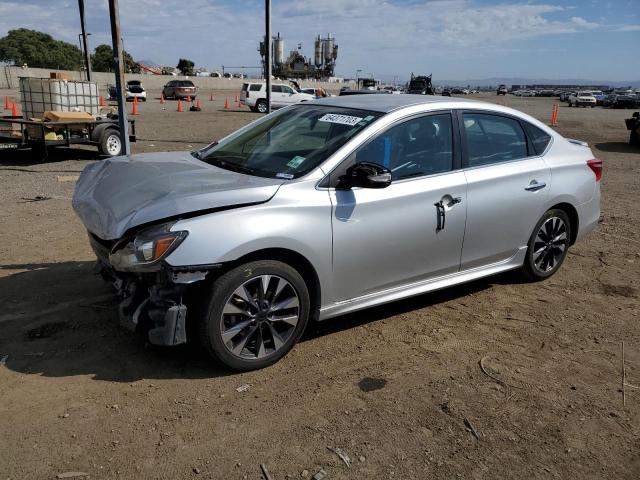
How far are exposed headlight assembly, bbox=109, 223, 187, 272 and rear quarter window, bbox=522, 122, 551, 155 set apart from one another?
3405 mm

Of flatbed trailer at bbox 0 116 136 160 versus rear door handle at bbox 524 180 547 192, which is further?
flatbed trailer at bbox 0 116 136 160

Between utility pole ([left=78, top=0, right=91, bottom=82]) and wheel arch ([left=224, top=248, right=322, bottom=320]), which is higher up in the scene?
utility pole ([left=78, top=0, right=91, bottom=82])

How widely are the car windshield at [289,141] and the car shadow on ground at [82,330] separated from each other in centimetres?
130

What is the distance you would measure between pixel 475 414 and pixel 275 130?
2672 millimetres

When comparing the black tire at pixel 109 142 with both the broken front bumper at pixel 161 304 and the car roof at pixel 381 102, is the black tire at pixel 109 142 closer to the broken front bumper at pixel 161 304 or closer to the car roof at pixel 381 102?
the car roof at pixel 381 102

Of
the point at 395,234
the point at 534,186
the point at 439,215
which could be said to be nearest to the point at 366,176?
the point at 395,234

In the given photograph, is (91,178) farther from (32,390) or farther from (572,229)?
(572,229)

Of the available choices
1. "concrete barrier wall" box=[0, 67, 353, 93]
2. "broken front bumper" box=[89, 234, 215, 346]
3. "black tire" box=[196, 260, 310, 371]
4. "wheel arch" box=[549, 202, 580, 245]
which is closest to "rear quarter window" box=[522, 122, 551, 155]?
"wheel arch" box=[549, 202, 580, 245]

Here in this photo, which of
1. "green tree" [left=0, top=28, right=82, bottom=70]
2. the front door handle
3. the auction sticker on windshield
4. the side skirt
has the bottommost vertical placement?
the side skirt

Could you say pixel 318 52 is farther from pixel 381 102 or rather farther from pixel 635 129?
pixel 381 102

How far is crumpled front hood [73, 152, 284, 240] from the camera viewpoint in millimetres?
3348

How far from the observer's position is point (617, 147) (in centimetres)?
1812

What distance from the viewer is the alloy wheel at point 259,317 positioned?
344cm

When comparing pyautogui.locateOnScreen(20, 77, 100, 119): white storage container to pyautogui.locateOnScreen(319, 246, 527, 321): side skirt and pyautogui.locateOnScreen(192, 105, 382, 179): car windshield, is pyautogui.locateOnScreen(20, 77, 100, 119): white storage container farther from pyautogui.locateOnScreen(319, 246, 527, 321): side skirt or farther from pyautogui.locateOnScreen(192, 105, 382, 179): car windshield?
pyautogui.locateOnScreen(319, 246, 527, 321): side skirt
